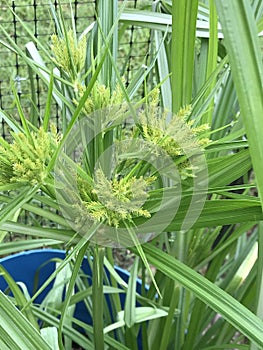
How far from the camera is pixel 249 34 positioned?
0.23 meters

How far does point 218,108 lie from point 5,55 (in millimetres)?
668

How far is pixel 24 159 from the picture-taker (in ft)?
1.13

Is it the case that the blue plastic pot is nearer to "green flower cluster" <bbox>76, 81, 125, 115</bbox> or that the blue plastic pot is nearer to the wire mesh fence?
the wire mesh fence

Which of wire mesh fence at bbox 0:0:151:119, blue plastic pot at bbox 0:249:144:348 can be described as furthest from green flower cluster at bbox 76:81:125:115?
wire mesh fence at bbox 0:0:151:119

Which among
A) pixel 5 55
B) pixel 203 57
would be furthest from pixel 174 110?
pixel 5 55

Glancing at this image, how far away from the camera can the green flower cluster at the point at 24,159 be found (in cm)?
34

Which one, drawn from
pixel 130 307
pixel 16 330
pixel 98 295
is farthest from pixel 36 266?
pixel 16 330

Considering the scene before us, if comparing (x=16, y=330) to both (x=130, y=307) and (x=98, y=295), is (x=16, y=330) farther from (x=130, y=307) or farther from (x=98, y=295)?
(x=130, y=307)

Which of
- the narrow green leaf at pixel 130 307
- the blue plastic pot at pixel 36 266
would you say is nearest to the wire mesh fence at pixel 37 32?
the blue plastic pot at pixel 36 266

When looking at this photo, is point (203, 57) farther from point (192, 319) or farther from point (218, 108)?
point (192, 319)

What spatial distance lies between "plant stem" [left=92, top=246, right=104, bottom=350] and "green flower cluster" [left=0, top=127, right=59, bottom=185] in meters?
0.11

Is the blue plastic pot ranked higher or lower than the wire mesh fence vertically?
lower

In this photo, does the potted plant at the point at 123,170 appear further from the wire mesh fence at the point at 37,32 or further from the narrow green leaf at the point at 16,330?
the wire mesh fence at the point at 37,32

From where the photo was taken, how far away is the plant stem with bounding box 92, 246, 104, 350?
0.48 meters
